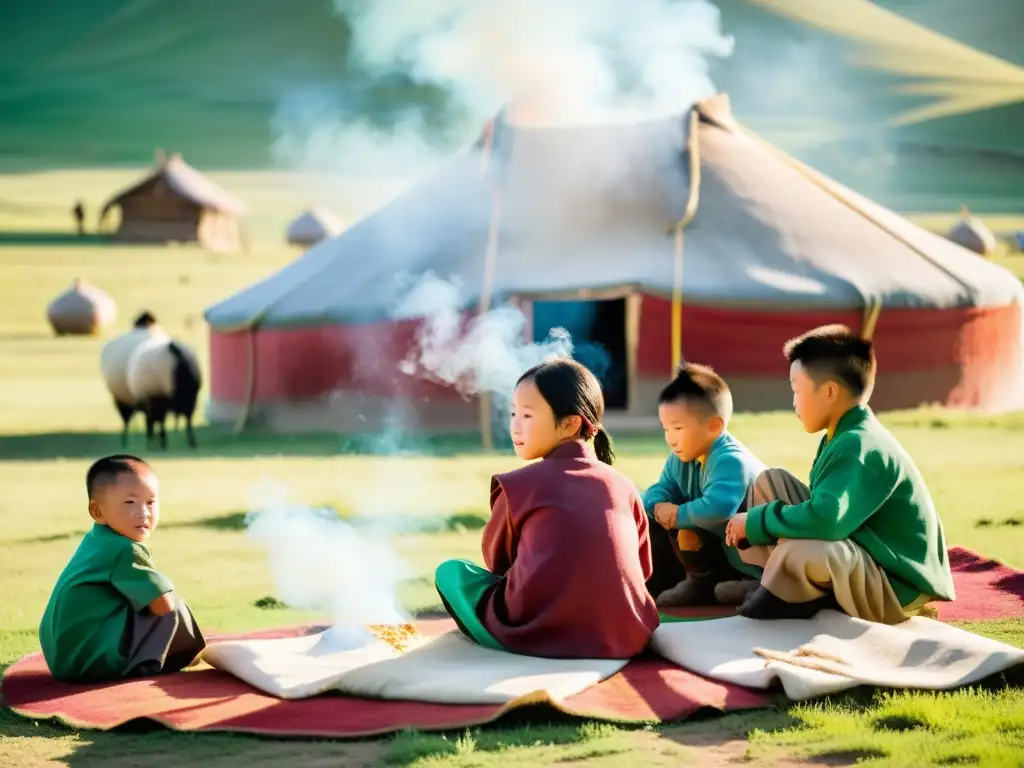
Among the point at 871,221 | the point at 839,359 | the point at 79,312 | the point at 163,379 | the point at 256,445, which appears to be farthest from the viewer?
the point at 79,312

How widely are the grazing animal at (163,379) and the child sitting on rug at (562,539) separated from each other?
8920mm

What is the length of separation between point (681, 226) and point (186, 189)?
1412 inches

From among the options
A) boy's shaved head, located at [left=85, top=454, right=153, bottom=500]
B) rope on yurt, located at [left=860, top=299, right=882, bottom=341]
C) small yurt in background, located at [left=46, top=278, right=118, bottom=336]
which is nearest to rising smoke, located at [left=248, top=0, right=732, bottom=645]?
A: rope on yurt, located at [left=860, top=299, right=882, bottom=341]

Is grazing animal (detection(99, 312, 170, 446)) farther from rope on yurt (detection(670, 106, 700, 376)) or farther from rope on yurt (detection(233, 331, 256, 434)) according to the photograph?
rope on yurt (detection(670, 106, 700, 376))

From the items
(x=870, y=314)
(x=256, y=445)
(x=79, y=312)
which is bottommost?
(x=256, y=445)

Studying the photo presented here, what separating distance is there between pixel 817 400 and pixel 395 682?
166 cm

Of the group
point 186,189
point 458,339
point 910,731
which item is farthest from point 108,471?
point 186,189

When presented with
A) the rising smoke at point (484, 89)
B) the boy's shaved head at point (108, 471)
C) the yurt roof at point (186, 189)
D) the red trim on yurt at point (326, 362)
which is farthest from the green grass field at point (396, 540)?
the yurt roof at point (186, 189)

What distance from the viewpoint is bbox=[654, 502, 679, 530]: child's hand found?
233 inches

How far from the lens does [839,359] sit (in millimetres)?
5223

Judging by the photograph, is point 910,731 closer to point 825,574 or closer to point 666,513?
point 825,574

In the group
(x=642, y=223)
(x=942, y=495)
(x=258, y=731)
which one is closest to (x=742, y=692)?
(x=258, y=731)

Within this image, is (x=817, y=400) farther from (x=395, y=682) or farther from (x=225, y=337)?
(x=225, y=337)

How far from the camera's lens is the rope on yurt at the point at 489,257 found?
527 inches
